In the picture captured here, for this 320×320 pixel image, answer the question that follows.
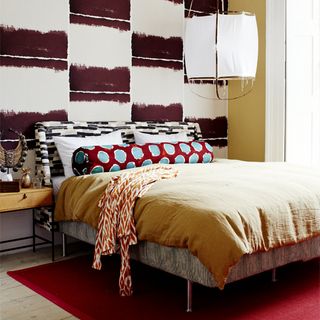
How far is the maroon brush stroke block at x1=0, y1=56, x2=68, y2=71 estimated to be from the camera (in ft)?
12.5

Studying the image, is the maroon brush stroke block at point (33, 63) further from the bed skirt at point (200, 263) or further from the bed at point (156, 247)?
the bed skirt at point (200, 263)

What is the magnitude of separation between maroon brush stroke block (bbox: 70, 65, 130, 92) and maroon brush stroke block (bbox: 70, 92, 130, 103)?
4cm

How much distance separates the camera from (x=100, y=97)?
4359mm

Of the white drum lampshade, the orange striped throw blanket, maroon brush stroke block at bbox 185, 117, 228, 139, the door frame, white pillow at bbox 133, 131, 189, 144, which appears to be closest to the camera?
the orange striped throw blanket

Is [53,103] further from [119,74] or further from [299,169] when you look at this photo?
[299,169]

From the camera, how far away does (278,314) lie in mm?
2600

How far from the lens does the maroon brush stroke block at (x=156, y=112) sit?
462cm

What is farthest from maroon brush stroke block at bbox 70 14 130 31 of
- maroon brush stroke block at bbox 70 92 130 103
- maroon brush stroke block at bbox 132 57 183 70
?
maroon brush stroke block at bbox 70 92 130 103

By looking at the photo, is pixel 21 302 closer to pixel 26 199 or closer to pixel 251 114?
pixel 26 199

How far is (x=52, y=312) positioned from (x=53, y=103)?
189 centimetres

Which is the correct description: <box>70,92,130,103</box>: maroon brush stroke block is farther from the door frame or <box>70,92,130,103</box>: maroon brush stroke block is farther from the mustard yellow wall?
the door frame

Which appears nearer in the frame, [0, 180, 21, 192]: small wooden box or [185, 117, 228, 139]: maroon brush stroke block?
[0, 180, 21, 192]: small wooden box

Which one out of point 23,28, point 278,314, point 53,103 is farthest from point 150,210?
point 23,28

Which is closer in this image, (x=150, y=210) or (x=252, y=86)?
(x=150, y=210)
